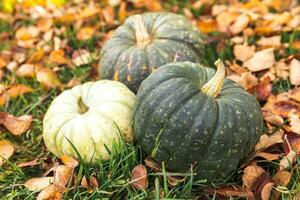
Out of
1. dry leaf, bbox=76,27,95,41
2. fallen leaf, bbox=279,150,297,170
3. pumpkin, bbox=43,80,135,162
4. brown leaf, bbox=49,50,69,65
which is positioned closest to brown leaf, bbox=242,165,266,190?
fallen leaf, bbox=279,150,297,170

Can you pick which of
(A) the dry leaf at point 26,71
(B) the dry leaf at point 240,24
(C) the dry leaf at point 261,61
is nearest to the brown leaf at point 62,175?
(A) the dry leaf at point 26,71

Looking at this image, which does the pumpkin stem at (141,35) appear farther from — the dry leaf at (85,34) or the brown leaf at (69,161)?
the dry leaf at (85,34)

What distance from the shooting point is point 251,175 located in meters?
2.63

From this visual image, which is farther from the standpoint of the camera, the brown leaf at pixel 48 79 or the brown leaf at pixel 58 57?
the brown leaf at pixel 58 57

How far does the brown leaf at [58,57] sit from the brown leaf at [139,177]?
5.19ft

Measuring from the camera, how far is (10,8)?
481 centimetres

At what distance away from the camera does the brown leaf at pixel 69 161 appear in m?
2.72

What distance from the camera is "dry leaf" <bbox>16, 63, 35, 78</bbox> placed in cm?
385

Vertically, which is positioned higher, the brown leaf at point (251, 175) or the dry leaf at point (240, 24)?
the dry leaf at point (240, 24)

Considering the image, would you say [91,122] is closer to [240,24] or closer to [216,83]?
[216,83]

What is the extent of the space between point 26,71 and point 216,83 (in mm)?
1845

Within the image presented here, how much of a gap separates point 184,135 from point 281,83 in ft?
4.00

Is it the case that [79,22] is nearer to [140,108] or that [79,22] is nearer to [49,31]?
[49,31]

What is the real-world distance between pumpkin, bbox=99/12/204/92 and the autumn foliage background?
406 mm
